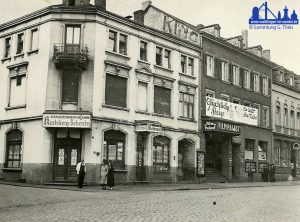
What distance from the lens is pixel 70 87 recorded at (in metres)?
27.7

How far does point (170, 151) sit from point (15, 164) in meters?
11.4

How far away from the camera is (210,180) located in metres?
36.6

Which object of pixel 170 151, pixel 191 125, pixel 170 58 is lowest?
pixel 170 151

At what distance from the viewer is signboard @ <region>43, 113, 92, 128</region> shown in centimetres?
2638

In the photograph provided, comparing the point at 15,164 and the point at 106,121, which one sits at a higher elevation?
the point at 106,121

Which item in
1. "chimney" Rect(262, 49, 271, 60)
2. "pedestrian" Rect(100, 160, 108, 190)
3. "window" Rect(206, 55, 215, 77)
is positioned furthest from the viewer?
"chimney" Rect(262, 49, 271, 60)

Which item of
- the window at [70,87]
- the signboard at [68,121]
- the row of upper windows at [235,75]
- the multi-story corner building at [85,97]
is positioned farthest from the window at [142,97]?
the row of upper windows at [235,75]

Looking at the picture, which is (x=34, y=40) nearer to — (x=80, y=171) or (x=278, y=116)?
(x=80, y=171)

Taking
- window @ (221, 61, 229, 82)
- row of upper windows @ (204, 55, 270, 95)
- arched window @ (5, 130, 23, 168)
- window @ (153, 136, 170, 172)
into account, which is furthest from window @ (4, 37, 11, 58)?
window @ (221, 61, 229, 82)

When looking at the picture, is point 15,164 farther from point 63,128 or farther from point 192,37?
point 192,37

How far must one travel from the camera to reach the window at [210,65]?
37.7 meters

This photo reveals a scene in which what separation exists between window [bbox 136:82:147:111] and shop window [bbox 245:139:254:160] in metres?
14.9

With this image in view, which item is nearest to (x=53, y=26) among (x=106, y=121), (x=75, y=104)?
(x=75, y=104)

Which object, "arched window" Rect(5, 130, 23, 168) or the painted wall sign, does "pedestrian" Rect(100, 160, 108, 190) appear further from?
the painted wall sign
